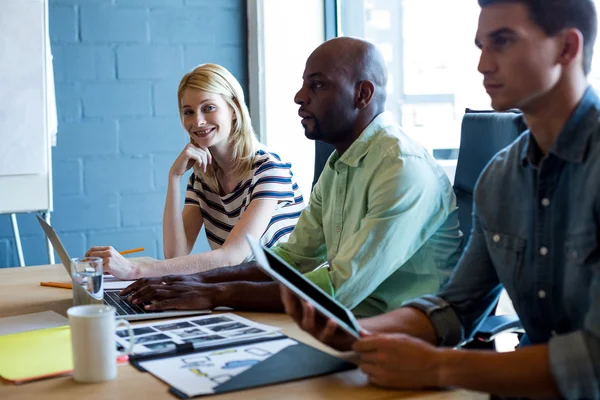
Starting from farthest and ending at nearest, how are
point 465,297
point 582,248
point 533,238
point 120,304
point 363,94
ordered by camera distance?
point 363,94 < point 120,304 < point 465,297 < point 533,238 < point 582,248

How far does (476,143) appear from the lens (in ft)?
5.44

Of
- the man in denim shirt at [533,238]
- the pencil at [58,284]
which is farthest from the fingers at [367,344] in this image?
the pencil at [58,284]

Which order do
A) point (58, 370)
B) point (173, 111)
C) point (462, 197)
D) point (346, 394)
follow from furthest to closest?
point (173, 111) < point (462, 197) < point (58, 370) < point (346, 394)

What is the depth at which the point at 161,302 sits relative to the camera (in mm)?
1507

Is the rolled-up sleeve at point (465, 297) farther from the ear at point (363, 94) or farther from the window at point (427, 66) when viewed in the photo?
the window at point (427, 66)

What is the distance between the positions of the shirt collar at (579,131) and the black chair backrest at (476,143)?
37 centimetres

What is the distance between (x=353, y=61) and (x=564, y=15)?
30.3 inches

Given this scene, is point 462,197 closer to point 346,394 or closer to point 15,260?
point 346,394

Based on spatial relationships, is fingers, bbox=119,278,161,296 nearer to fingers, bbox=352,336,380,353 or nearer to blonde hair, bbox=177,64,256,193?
fingers, bbox=352,336,380,353

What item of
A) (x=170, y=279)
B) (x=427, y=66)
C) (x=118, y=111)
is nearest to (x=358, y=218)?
(x=170, y=279)

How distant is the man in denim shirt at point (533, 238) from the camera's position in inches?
37.2

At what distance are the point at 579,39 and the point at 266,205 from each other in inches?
51.7

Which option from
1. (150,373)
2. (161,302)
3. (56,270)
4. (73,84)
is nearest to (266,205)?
(56,270)

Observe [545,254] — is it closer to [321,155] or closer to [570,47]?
[570,47]
